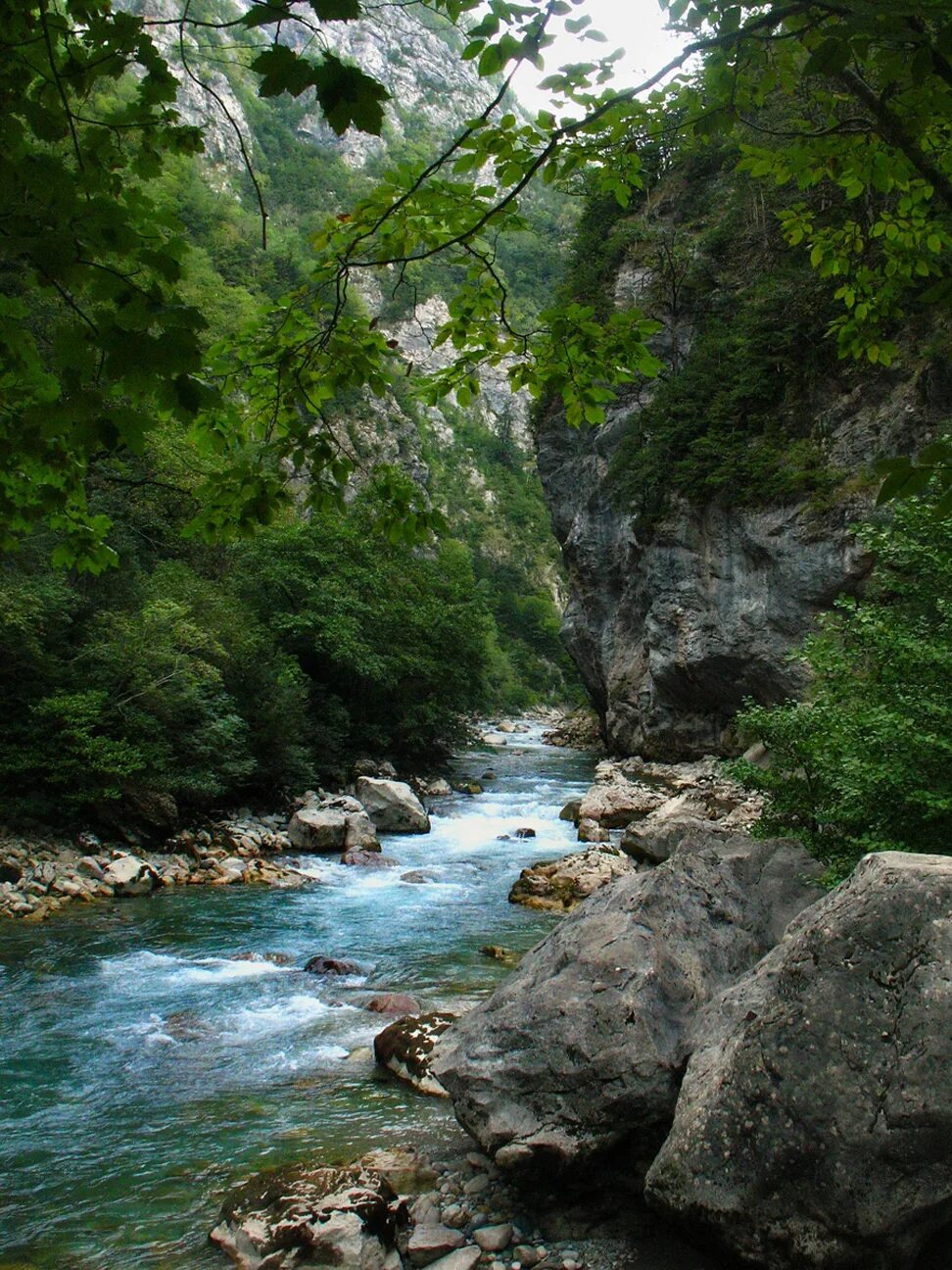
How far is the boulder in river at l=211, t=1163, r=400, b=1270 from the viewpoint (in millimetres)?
3719

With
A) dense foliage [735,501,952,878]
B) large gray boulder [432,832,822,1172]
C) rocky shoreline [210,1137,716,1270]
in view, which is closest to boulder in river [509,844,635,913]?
dense foliage [735,501,952,878]

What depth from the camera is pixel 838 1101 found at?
330 cm

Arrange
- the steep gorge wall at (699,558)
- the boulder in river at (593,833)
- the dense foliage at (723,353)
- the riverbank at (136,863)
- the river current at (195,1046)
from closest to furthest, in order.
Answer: the river current at (195,1046)
the riverbank at (136,863)
the boulder in river at (593,833)
the steep gorge wall at (699,558)
the dense foliage at (723,353)

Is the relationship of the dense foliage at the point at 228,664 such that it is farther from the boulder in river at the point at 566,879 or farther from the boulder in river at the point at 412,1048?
the boulder in river at the point at 566,879

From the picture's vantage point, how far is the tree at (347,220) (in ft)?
6.85

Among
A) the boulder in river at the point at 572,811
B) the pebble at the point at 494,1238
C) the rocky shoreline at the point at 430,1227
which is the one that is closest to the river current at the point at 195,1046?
the rocky shoreline at the point at 430,1227

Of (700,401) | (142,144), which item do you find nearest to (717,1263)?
(142,144)

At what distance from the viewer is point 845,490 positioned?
18.0 m

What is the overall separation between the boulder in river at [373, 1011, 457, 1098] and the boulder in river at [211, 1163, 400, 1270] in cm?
141

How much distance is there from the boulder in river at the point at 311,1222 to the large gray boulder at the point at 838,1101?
130 centimetres

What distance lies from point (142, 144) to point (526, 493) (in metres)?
80.1

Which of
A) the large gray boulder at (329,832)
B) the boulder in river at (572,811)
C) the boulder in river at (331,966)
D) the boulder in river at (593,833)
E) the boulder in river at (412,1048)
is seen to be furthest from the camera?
the boulder in river at (572,811)

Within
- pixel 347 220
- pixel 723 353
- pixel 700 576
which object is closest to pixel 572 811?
pixel 700 576

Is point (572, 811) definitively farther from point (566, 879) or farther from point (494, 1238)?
point (494, 1238)
